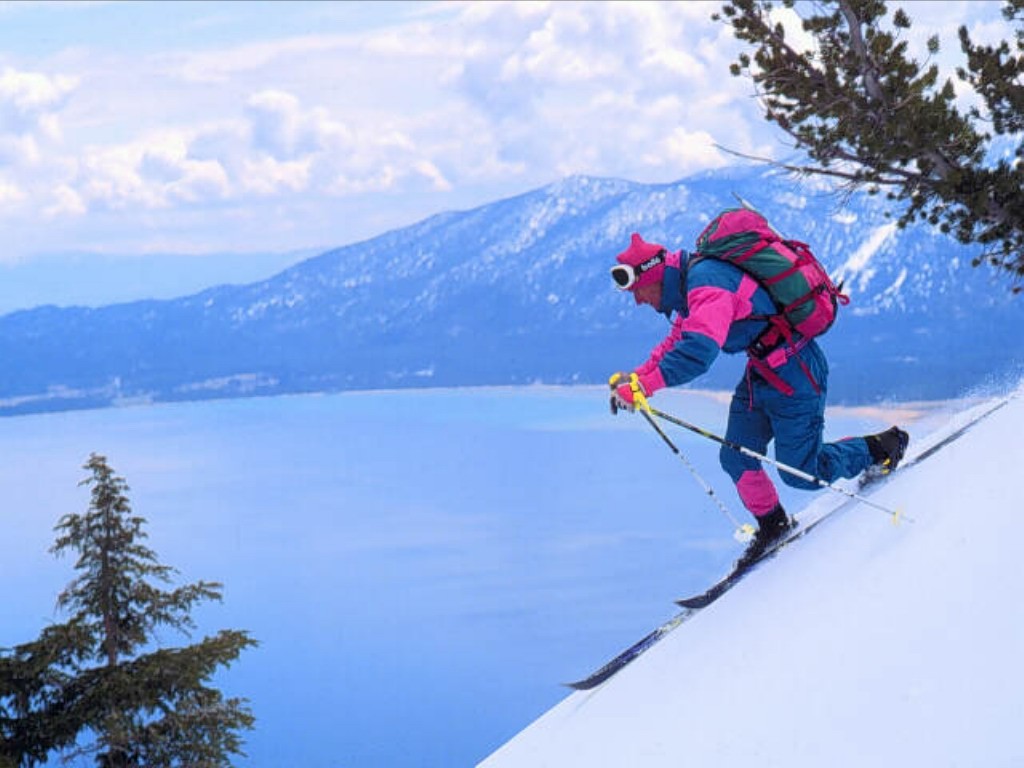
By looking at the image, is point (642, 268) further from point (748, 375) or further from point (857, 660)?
point (857, 660)

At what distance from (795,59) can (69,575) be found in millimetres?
187155

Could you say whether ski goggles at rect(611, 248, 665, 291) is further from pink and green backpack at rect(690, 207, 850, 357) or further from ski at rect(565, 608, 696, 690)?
ski at rect(565, 608, 696, 690)

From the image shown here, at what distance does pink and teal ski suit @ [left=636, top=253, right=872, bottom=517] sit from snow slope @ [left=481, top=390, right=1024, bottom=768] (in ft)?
1.78

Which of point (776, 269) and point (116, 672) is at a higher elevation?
point (116, 672)

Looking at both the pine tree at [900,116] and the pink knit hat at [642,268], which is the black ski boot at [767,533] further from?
the pine tree at [900,116]

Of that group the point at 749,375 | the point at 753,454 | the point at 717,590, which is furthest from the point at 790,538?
the point at 749,375

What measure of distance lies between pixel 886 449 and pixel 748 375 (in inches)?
46.4

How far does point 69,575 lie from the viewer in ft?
604

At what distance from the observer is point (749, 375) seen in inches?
290

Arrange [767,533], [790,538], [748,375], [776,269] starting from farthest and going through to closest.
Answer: [767,533] → [790,538] → [748,375] → [776,269]

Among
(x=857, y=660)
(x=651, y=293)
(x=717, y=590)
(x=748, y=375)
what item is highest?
(x=651, y=293)

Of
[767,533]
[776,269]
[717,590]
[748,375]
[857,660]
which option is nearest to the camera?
Result: [857,660]

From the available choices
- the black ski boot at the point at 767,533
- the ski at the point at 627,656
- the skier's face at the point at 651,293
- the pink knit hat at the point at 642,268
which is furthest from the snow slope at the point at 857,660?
the pink knit hat at the point at 642,268

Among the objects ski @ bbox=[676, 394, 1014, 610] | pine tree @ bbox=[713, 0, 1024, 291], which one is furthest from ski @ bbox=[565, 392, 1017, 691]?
pine tree @ bbox=[713, 0, 1024, 291]
